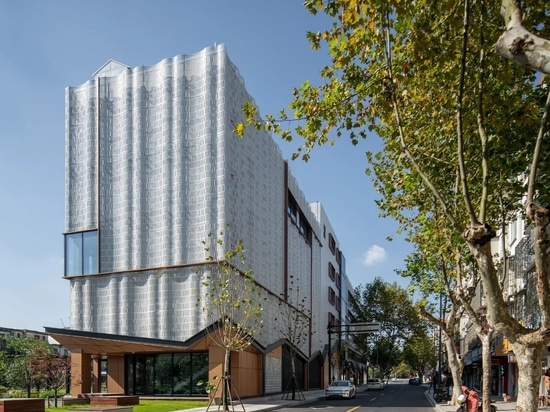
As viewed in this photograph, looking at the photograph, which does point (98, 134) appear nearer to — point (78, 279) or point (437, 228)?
point (78, 279)

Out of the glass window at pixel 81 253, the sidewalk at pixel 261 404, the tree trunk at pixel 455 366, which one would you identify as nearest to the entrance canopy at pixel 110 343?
the sidewalk at pixel 261 404

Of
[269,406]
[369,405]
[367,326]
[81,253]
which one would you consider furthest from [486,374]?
[367,326]

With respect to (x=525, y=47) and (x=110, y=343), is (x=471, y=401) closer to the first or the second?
(x=525, y=47)

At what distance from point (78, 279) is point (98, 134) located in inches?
376

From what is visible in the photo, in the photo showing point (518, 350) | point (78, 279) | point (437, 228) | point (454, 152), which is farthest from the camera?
point (78, 279)

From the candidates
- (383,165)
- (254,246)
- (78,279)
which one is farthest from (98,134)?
(383,165)

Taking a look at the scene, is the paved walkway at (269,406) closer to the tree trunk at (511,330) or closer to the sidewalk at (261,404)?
the sidewalk at (261,404)

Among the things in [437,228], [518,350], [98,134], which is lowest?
[518,350]

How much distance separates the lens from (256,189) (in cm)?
3828

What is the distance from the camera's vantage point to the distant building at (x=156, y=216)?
33.2 meters

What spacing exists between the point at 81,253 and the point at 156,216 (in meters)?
6.38

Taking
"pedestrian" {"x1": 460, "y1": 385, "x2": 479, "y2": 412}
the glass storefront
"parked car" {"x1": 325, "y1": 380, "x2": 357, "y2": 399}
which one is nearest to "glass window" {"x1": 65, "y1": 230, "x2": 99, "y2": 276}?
the glass storefront

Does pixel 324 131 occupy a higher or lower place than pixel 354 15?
lower

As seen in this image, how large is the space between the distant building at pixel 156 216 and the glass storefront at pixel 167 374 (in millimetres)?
71
